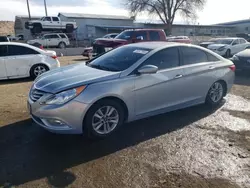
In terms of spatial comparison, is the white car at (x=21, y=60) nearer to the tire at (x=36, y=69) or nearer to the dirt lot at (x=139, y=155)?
the tire at (x=36, y=69)

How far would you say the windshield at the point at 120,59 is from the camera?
4.39 metres

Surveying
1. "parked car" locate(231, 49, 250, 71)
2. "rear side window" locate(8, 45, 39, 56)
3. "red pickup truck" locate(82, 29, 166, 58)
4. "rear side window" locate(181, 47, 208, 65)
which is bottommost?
"parked car" locate(231, 49, 250, 71)

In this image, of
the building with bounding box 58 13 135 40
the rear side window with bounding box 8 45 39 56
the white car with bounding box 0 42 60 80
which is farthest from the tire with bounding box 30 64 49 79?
the building with bounding box 58 13 135 40

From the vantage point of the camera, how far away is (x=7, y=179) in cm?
297

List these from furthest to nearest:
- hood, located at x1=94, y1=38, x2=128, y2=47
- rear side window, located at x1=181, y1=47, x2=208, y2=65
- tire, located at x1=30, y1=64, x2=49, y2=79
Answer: hood, located at x1=94, y1=38, x2=128, y2=47 < tire, located at x1=30, y1=64, x2=49, y2=79 < rear side window, located at x1=181, y1=47, x2=208, y2=65

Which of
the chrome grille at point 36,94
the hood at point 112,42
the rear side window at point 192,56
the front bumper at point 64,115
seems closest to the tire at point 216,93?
the rear side window at point 192,56

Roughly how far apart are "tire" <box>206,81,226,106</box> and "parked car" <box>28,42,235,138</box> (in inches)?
0.9

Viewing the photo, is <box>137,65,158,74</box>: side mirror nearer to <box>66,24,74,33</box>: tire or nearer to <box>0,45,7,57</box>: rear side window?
<box>0,45,7,57</box>: rear side window

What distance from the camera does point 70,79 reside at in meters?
3.96

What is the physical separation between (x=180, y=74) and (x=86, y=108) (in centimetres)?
209

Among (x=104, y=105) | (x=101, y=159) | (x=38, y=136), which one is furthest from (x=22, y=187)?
(x=104, y=105)

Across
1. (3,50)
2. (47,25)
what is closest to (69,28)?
(47,25)

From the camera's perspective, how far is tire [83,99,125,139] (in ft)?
12.5

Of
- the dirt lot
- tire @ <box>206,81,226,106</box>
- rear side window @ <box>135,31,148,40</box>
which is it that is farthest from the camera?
rear side window @ <box>135,31,148,40</box>
